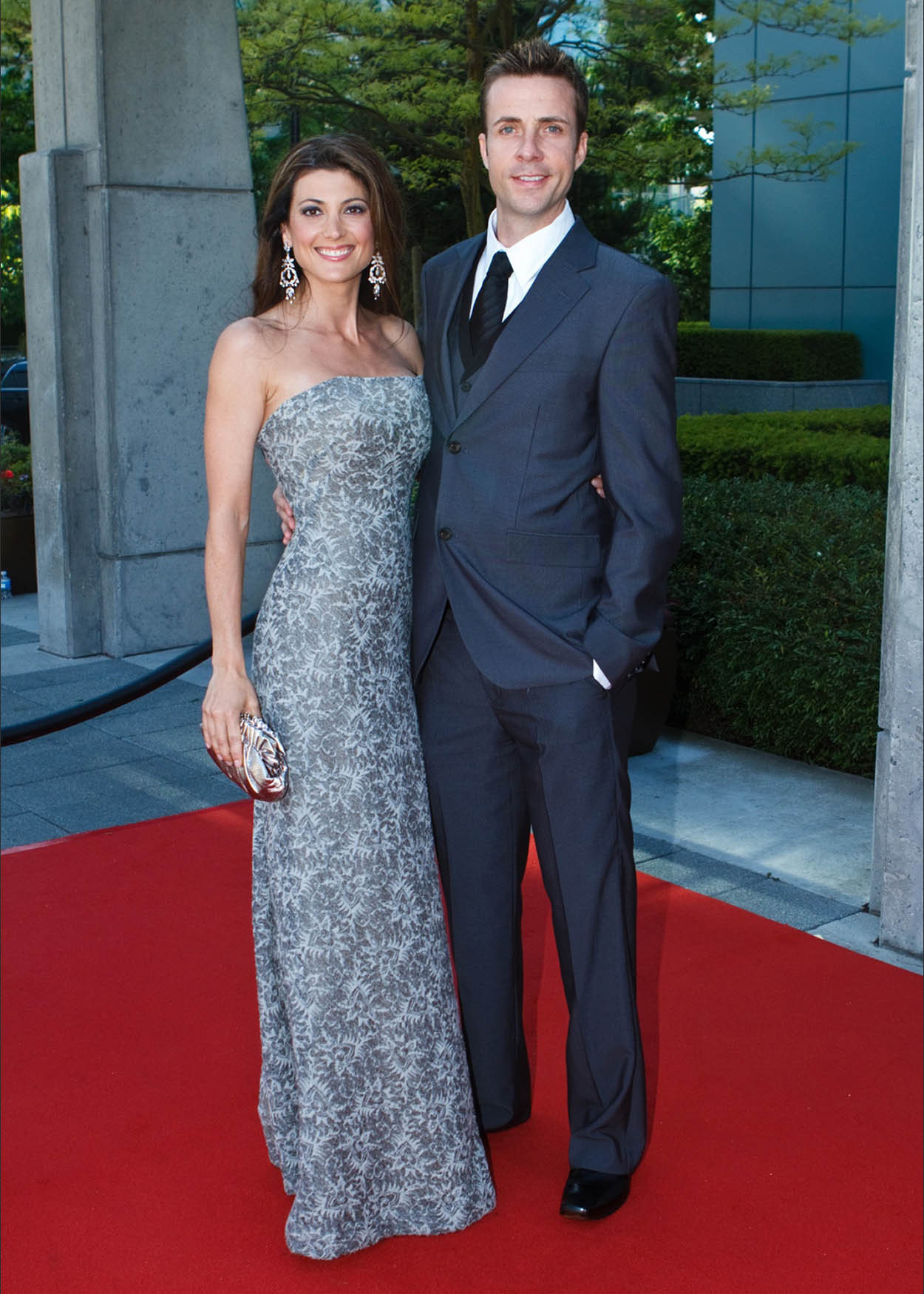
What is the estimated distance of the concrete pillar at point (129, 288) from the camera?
7789 millimetres

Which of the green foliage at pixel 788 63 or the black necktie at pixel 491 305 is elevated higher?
the green foliage at pixel 788 63

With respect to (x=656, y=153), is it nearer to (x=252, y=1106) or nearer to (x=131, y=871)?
(x=131, y=871)

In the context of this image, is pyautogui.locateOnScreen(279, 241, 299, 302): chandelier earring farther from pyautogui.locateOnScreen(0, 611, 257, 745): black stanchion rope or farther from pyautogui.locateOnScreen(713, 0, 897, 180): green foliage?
pyautogui.locateOnScreen(713, 0, 897, 180): green foliage

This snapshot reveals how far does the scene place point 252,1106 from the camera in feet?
10.8

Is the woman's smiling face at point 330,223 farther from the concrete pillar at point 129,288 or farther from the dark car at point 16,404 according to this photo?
the dark car at point 16,404

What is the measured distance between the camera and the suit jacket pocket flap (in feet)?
9.03

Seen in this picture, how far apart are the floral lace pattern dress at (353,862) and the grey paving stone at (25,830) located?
8.29 ft

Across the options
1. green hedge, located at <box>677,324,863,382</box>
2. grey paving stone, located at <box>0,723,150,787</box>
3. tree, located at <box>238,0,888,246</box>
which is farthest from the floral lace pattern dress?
green hedge, located at <box>677,324,863,382</box>

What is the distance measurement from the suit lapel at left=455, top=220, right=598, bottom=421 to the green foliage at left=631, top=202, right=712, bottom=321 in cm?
1962

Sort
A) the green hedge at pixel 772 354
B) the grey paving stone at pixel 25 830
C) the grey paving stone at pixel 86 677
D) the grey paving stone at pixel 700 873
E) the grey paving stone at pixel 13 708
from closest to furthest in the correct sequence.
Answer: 1. the grey paving stone at pixel 700 873
2. the grey paving stone at pixel 25 830
3. the grey paving stone at pixel 13 708
4. the grey paving stone at pixel 86 677
5. the green hedge at pixel 772 354

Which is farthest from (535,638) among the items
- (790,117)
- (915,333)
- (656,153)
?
(790,117)

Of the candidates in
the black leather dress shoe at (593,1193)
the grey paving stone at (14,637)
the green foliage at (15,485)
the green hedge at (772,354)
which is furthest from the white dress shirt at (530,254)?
the green hedge at (772,354)

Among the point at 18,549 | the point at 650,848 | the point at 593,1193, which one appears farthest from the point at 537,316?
the point at 18,549

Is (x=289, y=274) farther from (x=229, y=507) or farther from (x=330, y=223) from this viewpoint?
(x=229, y=507)
